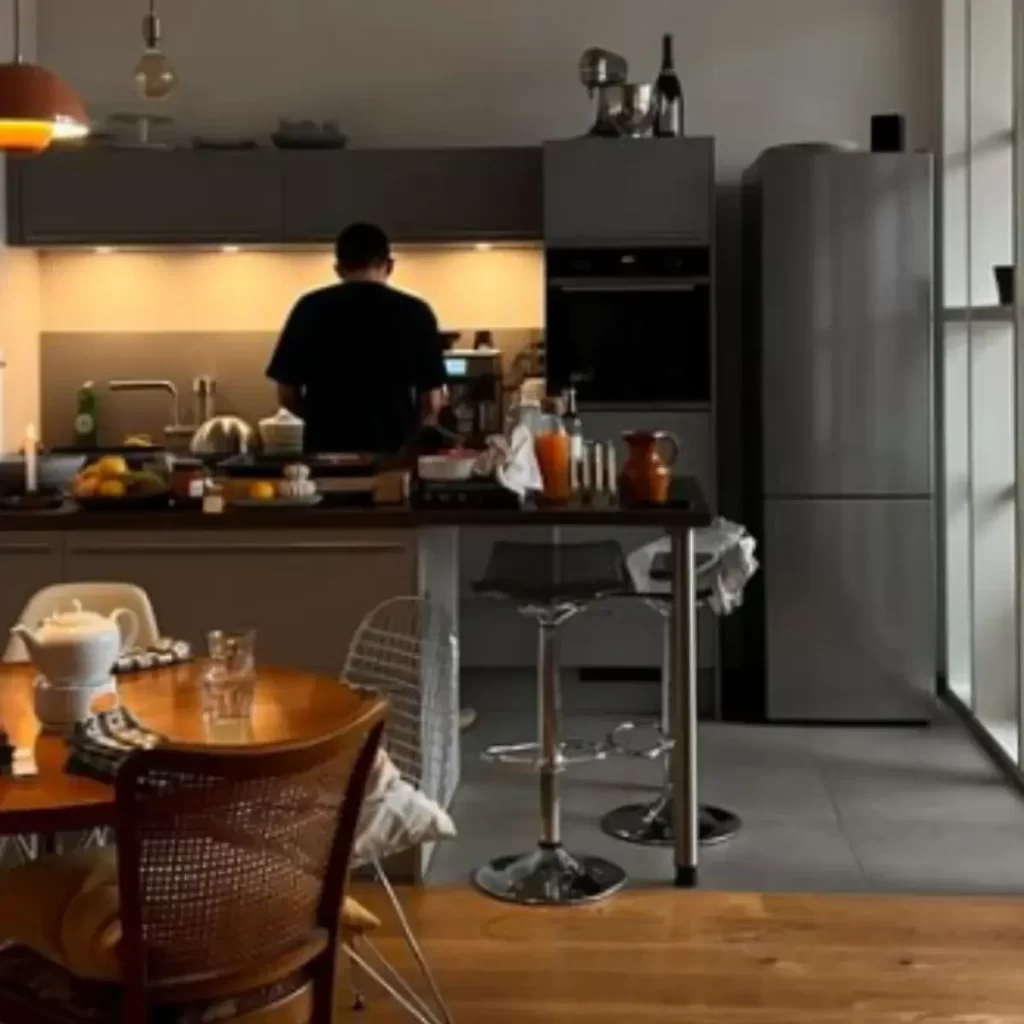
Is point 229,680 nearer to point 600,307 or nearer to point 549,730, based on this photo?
point 549,730

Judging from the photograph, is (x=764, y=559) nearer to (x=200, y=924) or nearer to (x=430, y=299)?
(x=430, y=299)

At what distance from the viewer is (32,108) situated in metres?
3.33

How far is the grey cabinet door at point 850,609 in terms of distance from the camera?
6.09 m

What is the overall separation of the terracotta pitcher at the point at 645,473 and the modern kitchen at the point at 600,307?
255 millimetres

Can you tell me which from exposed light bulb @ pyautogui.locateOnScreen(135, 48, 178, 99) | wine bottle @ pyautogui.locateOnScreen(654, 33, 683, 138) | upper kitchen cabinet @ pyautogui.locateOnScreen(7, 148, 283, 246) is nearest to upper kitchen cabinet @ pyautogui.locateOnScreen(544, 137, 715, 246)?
wine bottle @ pyautogui.locateOnScreen(654, 33, 683, 138)

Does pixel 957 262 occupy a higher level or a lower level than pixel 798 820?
higher

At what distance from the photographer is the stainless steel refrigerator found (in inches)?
236

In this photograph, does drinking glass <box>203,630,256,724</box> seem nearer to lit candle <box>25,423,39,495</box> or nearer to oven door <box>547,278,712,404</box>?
lit candle <box>25,423,39,495</box>

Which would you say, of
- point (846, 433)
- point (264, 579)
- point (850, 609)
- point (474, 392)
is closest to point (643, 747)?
point (850, 609)

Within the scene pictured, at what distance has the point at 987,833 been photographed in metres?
4.71

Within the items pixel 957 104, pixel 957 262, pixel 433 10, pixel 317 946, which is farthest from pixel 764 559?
pixel 317 946

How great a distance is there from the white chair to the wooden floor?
918 mm

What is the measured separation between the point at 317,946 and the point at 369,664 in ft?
4.18

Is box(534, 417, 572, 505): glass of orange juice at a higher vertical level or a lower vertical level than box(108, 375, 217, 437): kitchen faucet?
lower
